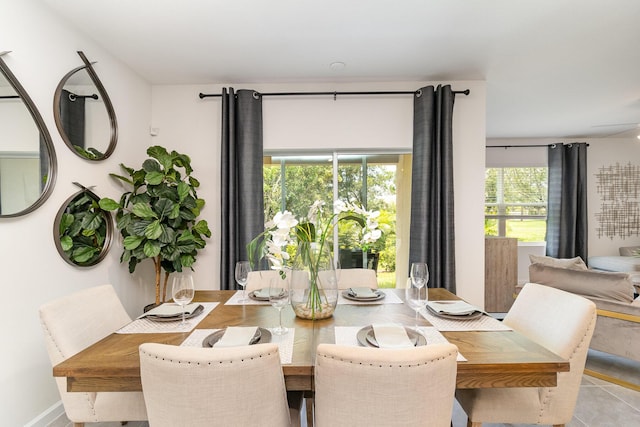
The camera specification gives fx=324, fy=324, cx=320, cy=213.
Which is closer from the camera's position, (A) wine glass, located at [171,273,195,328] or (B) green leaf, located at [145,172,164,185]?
(A) wine glass, located at [171,273,195,328]

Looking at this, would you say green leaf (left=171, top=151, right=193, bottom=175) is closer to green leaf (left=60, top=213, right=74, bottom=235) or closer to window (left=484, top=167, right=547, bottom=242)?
green leaf (left=60, top=213, right=74, bottom=235)

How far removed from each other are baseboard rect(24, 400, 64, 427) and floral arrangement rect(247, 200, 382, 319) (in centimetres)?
179

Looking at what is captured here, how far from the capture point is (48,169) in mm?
2041

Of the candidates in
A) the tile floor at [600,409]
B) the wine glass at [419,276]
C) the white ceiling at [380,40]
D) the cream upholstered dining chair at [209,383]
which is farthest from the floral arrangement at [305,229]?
the white ceiling at [380,40]

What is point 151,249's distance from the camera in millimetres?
2516

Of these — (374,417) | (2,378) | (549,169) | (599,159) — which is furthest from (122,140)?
(599,159)

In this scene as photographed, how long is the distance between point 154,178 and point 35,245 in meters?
0.90

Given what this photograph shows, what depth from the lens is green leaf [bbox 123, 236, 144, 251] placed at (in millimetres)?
2479

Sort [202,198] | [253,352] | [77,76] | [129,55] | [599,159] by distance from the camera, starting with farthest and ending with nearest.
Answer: [599,159], [202,198], [129,55], [77,76], [253,352]

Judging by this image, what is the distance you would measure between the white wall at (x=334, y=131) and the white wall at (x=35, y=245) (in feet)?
2.81

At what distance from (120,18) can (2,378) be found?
2256 millimetres

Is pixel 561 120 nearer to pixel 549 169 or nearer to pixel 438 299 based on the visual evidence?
pixel 549 169

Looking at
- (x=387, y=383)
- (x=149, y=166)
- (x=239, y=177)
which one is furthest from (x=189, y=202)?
(x=387, y=383)

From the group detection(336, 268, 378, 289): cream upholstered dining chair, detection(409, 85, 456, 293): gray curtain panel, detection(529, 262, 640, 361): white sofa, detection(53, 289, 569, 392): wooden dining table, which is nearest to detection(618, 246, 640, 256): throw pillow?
detection(529, 262, 640, 361): white sofa
